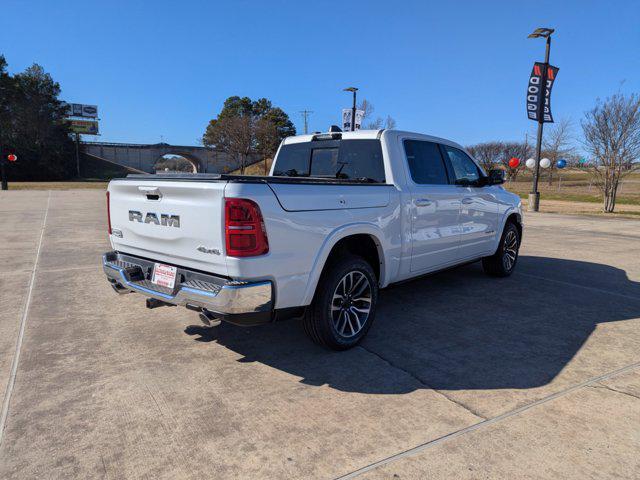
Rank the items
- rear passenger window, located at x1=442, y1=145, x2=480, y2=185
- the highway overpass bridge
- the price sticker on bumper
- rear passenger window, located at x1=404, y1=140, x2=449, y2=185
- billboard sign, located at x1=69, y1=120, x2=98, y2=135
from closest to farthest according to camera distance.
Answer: the price sticker on bumper
rear passenger window, located at x1=404, y1=140, x2=449, y2=185
rear passenger window, located at x1=442, y1=145, x2=480, y2=185
the highway overpass bridge
billboard sign, located at x1=69, y1=120, x2=98, y2=135

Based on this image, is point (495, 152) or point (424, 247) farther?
point (495, 152)

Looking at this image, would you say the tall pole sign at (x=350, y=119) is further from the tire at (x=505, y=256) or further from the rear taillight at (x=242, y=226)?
the rear taillight at (x=242, y=226)

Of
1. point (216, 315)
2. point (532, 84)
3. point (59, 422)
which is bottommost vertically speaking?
point (59, 422)

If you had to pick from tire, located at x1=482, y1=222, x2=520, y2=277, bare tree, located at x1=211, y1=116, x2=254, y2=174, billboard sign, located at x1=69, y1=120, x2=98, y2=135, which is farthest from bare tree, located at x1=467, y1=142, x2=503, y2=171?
tire, located at x1=482, y1=222, x2=520, y2=277

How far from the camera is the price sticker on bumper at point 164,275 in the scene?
3264mm

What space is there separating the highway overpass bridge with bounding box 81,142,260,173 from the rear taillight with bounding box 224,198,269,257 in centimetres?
7406

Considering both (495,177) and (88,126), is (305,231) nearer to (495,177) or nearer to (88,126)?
(495,177)

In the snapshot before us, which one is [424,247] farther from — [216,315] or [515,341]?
[216,315]

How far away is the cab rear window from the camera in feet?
14.6

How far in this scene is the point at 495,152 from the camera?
9288 cm

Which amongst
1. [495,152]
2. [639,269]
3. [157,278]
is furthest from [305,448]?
[495,152]

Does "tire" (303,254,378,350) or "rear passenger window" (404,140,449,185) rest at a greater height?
"rear passenger window" (404,140,449,185)

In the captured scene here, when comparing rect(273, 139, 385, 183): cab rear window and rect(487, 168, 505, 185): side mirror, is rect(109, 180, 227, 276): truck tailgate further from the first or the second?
rect(487, 168, 505, 185): side mirror

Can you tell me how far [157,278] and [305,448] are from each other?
174 cm
